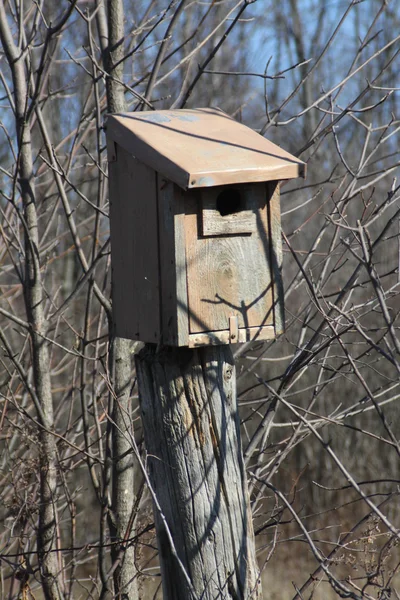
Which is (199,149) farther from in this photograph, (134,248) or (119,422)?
(119,422)

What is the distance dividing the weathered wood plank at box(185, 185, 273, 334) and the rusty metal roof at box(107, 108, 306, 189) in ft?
0.37

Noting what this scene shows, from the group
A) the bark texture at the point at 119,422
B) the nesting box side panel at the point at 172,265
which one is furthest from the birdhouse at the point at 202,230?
the bark texture at the point at 119,422

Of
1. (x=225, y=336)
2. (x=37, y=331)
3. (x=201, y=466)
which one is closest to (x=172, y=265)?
(x=225, y=336)

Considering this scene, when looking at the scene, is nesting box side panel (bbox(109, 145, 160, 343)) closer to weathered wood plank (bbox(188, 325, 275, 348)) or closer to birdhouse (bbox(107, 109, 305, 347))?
birdhouse (bbox(107, 109, 305, 347))

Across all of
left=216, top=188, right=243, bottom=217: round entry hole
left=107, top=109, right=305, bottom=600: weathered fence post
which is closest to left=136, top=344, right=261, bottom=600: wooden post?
left=107, top=109, right=305, bottom=600: weathered fence post

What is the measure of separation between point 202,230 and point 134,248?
0.29m

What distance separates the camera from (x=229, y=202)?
6.95 feet

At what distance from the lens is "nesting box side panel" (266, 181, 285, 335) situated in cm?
212

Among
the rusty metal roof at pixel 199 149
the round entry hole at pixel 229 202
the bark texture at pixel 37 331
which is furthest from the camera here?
the bark texture at pixel 37 331

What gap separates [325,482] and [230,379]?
6427 mm

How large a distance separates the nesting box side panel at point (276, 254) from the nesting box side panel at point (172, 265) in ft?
0.90

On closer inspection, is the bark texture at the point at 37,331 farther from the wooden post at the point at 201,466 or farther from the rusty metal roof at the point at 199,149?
the wooden post at the point at 201,466

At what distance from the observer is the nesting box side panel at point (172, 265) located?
1.97 m

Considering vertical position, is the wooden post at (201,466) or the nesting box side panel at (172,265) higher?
the nesting box side panel at (172,265)
